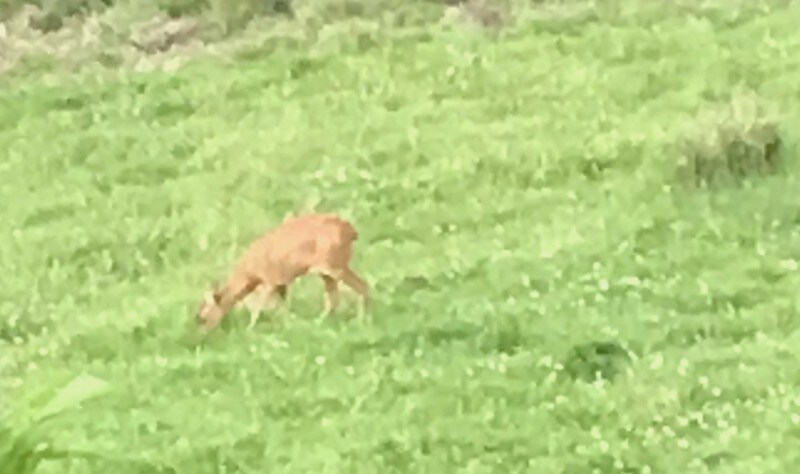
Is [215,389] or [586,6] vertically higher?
[586,6]

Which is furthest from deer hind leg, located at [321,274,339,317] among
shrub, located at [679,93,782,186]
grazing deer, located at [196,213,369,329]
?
shrub, located at [679,93,782,186]

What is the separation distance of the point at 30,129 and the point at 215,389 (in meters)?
1.51

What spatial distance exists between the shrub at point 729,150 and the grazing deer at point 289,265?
0.84 metres

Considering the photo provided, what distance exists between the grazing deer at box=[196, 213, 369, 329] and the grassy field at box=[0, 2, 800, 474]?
5cm

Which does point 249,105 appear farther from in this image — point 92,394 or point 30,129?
point 92,394

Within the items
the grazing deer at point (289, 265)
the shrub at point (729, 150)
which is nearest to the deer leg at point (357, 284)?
the grazing deer at point (289, 265)

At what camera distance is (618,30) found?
4043 millimetres

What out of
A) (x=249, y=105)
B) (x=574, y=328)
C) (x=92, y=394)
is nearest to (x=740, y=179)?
(x=574, y=328)

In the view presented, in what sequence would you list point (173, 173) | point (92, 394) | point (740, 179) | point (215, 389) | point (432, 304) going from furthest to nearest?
point (173, 173), point (740, 179), point (432, 304), point (215, 389), point (92, 394)

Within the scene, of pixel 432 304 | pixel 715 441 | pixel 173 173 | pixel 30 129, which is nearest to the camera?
pixel 715 441

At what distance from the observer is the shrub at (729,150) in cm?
317

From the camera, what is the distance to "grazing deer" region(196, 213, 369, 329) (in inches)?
104

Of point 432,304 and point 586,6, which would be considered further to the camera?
point 586,6

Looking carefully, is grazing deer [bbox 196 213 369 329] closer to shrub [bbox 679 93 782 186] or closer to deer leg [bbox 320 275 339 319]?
deer leg [bbox 320 275 339 319]
